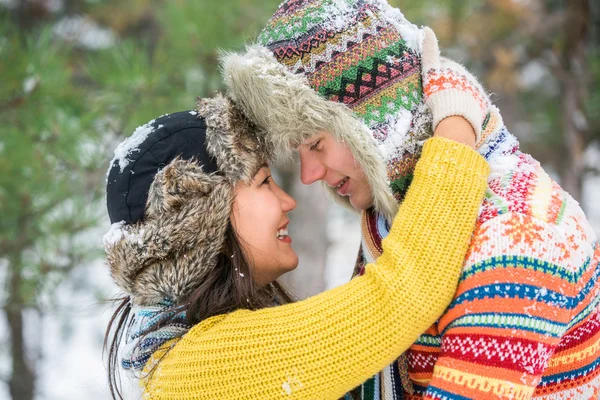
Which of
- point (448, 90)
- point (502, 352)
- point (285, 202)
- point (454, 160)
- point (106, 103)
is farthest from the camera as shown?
point (106, 103)

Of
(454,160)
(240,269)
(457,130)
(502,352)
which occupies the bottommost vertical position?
(502,352)

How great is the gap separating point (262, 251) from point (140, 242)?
327 mm

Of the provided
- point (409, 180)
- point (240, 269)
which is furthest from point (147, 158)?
point (409, 180)

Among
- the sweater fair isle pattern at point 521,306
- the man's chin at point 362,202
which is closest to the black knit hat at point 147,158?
the man's chin at point 362,202

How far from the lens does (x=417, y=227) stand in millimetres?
1285

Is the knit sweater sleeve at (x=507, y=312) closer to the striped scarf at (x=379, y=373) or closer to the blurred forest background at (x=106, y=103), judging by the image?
the striped scarf at (x=379, y=373)

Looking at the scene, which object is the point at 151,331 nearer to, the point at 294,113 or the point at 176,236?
the point at 176,236

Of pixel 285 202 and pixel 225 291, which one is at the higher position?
pixel 285 202

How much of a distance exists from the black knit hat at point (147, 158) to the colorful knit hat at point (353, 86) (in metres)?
0.20

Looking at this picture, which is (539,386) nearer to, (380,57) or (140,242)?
(380,57)

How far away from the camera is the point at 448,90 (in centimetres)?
146

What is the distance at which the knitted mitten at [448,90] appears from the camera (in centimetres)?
142

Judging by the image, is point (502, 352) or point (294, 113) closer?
point (502, 352)

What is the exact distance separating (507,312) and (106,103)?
7.10 feet
